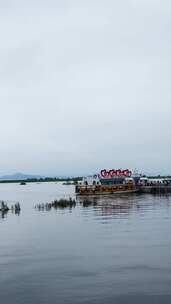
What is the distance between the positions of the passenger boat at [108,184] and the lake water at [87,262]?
75.4m

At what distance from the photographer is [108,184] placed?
14138 centimetres

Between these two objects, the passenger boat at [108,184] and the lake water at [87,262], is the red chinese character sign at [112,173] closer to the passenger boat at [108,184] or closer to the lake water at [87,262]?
the passenger boat at [108,184]

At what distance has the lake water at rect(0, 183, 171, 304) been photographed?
26219 millimetres

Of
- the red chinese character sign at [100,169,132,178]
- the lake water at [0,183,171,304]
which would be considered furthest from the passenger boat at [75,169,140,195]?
the lake water at [0,183,171,304]

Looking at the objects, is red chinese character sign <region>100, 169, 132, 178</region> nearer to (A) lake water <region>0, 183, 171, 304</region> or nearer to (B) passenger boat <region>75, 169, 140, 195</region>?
(B) passenger boat <region>75, 169, 140, 195</region>

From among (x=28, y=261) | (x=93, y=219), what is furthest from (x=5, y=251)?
(x=93, y=219)

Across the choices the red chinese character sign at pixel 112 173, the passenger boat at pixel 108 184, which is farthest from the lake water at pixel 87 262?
the red chinese character sign at pixel 112 173

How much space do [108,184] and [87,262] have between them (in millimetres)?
106907

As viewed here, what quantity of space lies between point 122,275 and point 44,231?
2475 centimetres

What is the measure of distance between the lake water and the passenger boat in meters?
75.4

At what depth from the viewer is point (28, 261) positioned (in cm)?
3584

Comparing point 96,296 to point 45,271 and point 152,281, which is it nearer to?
point 152,281

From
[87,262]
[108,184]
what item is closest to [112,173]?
[108,184]

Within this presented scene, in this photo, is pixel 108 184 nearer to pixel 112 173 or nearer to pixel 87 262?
pixel 112 173
